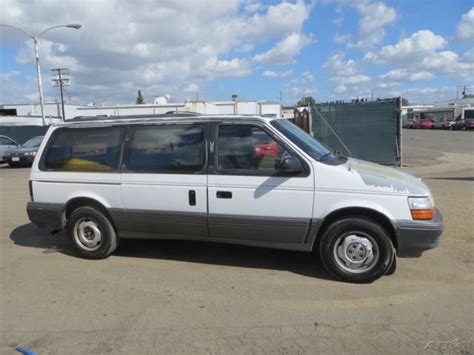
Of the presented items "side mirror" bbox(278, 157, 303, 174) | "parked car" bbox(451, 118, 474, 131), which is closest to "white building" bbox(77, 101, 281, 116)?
"parked car" bbox(451, 118, 474, 131)

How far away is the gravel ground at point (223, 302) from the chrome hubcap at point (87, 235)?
232 millimetres

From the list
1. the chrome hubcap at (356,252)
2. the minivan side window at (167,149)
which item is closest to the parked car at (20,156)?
the minivan side window at (167,149)

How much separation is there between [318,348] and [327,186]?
177 centimetres

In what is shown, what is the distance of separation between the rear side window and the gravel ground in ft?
4.11

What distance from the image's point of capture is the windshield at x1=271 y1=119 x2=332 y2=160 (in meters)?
4.88

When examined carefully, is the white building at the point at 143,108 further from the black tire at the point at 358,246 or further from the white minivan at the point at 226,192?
the black tire at the point at 358,246

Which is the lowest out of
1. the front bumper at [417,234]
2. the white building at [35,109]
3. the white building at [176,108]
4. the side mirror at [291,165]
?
the front bumper at [417,234]

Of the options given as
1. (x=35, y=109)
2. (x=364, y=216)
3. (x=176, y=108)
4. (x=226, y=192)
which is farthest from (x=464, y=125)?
(x=35, y=109)

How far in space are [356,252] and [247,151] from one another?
164cm

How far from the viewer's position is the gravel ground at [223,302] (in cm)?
356

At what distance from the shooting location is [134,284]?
189 inches

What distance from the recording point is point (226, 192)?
16.2 feet

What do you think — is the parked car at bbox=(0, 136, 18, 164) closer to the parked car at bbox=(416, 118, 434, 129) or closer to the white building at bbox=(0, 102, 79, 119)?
the white building at bbox=(0, 102, 79, 119)

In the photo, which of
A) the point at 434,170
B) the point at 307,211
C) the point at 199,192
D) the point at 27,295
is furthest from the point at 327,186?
the point at 434,170
